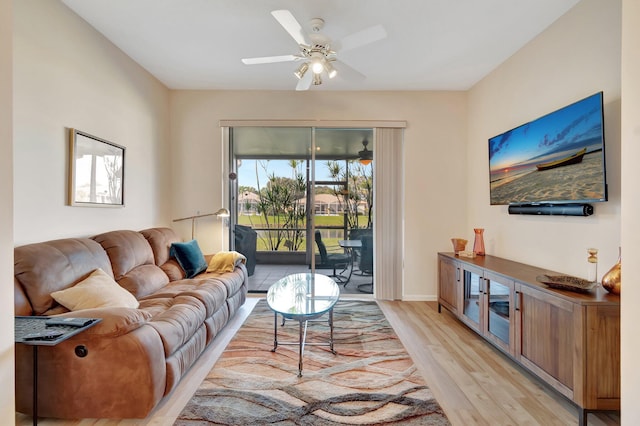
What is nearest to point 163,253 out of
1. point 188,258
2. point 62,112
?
point 188,258

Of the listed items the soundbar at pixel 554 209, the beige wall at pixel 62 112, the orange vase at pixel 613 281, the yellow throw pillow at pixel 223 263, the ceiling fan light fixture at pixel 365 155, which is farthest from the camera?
the ceiling fan light fixture at pixel 365 155

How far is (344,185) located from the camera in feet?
14.6

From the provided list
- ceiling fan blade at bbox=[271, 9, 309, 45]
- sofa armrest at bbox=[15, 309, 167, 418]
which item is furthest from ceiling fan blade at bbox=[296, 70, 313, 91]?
sofa armrest at bbox=[15, 309, 167, 418]

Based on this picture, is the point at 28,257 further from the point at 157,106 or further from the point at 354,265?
the point at 354,265

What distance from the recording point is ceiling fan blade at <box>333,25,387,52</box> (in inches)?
84.9

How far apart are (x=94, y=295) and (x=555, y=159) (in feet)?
11.5

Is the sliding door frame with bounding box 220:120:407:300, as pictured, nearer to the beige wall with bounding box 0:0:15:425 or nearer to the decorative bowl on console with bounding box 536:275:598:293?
the decorative bowl on console with bounding box 536:275:598:293

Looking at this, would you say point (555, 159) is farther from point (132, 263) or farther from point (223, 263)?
point (132, 263)

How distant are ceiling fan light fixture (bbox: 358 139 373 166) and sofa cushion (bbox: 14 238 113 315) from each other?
128 inches

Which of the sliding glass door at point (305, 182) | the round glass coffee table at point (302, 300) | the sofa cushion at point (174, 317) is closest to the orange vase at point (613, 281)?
the round glass coffee table at point (302, 300)

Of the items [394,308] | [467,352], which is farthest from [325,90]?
[467,352]

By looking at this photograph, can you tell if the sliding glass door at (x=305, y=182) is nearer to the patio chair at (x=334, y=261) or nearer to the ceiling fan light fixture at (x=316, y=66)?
the patio chair at (x=334, y=261)

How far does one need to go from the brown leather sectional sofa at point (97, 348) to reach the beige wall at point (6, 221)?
18.8 inches

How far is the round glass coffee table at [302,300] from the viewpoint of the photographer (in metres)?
2.39
